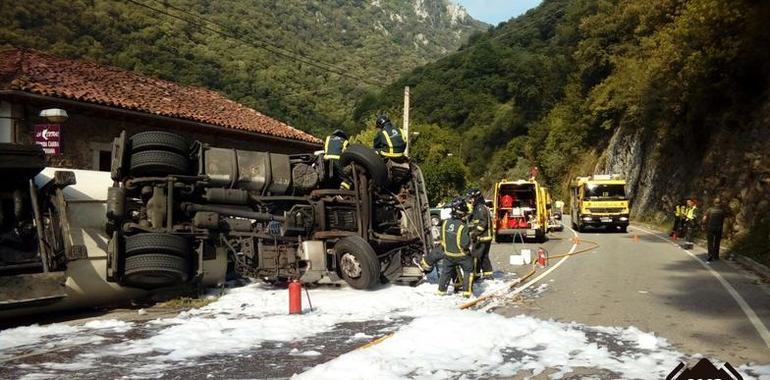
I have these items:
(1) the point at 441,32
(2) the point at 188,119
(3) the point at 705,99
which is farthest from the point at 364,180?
(1) the point at 441,32

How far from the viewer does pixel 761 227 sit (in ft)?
61.6

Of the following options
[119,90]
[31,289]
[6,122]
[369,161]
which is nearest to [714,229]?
[369,161]

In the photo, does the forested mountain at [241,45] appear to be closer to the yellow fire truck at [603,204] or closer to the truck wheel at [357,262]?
the truck wheel at [357,262]

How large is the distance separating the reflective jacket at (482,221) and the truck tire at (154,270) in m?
5.66

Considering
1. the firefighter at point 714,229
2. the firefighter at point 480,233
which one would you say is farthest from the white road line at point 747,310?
the firefighter at point 480,233

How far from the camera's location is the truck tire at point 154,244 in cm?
941

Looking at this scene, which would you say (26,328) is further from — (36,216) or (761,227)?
(761,227)

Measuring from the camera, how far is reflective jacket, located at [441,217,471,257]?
10.5m

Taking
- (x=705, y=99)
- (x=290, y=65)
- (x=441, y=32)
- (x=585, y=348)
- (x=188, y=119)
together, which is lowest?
(x=585, y=348)

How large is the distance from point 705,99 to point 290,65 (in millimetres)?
37522

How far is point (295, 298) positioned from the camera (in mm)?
9039

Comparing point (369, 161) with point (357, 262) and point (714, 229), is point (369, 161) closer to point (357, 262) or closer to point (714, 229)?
point (357, 262)

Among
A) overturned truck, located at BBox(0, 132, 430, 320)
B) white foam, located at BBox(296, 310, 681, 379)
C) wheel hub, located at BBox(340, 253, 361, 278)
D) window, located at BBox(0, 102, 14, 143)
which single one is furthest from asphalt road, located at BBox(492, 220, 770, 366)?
window, located at BBox(0, 102, 14, 143)

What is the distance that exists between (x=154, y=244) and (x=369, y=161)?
4.07m
